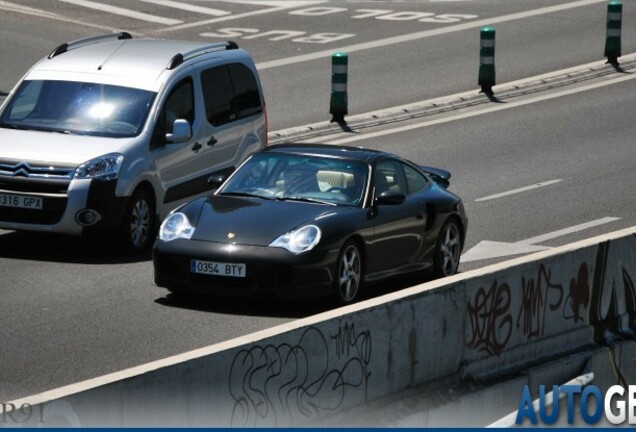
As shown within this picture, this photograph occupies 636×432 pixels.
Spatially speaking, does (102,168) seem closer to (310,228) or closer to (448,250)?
(310,228)

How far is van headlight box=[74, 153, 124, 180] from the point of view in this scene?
15.1 meters

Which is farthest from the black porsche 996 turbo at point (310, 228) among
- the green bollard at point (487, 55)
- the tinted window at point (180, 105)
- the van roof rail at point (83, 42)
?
the green bollard at point (487, 55)

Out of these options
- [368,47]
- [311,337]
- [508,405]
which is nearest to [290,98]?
[368,47]

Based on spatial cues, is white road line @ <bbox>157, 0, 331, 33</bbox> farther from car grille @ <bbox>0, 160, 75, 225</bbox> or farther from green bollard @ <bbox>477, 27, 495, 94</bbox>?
car grille @ <bbox>0, 160, 75, 225</bbox>

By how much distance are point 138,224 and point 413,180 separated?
276 cm

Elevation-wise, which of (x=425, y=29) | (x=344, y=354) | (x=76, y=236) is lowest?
(x=425, y=29)

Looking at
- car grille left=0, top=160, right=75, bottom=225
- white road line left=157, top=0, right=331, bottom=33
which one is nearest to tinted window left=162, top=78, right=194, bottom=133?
car grille left=0, top=160, right=75, bottom=225

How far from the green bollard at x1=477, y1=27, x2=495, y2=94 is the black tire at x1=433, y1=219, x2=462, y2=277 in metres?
11.2

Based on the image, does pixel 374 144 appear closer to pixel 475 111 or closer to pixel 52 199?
pixel 475 111

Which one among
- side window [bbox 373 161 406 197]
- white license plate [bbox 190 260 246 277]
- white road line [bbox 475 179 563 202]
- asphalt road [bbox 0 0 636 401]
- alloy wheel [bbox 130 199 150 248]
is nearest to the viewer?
asphalt road [bbox 0 0 636 401]

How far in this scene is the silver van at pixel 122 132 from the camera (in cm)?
1509

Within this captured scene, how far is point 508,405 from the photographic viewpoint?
11227mm

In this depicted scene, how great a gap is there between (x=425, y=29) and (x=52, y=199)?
61.0 feet

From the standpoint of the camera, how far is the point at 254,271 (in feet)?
42.3
